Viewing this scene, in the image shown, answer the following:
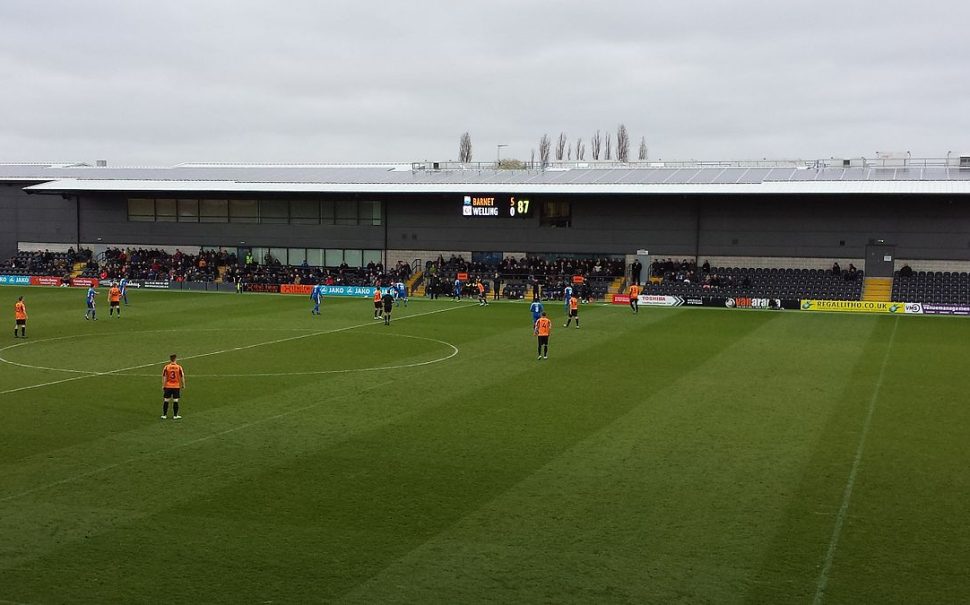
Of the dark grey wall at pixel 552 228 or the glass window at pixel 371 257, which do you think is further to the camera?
the glass window at pixel 371 257

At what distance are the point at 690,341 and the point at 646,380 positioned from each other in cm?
1109

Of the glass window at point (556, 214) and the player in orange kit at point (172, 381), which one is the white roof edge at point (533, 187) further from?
the player in orange kit at point (172, 381)

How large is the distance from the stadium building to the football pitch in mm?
30486

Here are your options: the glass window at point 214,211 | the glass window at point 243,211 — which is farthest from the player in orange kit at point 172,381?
the glass window at point 214,211

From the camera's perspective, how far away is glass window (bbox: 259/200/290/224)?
7700 cm

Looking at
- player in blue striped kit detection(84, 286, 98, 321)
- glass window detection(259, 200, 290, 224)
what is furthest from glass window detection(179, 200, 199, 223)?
player in blue striped kit detection(84, 286, 98, 321)

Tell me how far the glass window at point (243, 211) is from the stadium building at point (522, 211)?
10 centimetres

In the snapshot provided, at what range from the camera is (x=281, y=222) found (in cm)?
7706

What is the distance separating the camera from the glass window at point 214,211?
3078 inches

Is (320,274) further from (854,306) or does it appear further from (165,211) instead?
(854,306)

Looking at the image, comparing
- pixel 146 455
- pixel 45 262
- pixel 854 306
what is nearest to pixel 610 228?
pixel 854 306

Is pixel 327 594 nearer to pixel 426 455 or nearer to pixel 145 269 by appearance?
pixel 426 455

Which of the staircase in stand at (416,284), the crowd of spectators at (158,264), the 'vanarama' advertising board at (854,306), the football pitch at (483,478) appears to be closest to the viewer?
the football pitch at (483,478)

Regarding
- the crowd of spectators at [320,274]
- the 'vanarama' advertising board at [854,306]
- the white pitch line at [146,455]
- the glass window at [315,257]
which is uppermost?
the glass window at [315,257]
